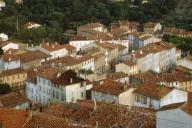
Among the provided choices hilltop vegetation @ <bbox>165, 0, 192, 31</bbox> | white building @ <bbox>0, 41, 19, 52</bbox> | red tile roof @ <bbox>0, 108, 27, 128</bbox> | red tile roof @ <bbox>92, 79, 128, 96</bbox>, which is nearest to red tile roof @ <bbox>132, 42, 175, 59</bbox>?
white building @ <bbox>0, 41, 19, 52</bbox>

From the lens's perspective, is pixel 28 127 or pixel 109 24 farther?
pixel 109 24

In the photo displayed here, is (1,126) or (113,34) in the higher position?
(1,126)

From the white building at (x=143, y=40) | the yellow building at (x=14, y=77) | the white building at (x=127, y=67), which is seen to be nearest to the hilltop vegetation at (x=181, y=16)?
the white building at (x=143, y=40)

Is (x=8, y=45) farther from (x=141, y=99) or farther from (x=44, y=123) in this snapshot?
(x=44, y=123)

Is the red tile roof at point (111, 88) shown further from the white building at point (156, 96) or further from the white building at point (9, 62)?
the white building at point (9, 62)

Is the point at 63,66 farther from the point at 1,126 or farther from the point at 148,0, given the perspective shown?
the point at 148,0

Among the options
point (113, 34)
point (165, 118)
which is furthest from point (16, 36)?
point (165, 118)

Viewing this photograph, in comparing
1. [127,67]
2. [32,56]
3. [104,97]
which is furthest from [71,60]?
[104,97]

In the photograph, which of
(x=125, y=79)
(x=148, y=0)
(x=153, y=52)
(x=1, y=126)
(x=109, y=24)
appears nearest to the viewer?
(x=1, y=126)
